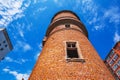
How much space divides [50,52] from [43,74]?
2.31 meters

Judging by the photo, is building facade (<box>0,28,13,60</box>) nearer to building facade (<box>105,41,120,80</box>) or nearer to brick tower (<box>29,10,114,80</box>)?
brick tower (<box>29,10,114,80</box>)

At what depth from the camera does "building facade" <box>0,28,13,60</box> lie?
4423 centimetres

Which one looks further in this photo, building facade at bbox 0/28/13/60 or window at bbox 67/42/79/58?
building facade at bbox 0/28/13/60

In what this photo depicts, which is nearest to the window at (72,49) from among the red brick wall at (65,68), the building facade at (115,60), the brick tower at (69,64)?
the brick tower at (69,64)

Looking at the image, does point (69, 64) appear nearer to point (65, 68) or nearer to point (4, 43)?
point (65, 68)

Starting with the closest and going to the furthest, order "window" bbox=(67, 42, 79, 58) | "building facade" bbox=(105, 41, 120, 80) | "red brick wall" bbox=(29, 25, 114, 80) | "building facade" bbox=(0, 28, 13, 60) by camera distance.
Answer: "red brick wall" bbox=(29, 25, 114, 80), "window" bbox=(67, 42, 79, 58), "building facade" bbox=(0, 28, 13, 60), "building facade" bbox=(105, 41, 120, 80)

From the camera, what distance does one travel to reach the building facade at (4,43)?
44.2 m

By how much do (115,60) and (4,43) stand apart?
4066 cm

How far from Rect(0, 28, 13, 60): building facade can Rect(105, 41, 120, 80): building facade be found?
3833 cm

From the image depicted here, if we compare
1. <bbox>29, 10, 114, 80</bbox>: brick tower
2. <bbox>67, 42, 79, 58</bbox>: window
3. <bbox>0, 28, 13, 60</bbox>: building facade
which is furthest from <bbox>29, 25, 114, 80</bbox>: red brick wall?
<bbox>0, 28, 13, 60</bbox>: building facade

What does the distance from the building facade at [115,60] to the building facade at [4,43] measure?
38.3m

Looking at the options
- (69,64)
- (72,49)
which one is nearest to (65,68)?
(69,64)

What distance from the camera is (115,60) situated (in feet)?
194

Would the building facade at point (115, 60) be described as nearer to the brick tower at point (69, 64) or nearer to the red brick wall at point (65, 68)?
the brick tower at point (69, 64)
